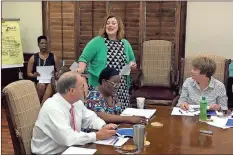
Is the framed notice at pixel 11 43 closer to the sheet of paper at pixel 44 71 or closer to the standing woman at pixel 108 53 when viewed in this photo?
the sheet of paper at pixel 44 71

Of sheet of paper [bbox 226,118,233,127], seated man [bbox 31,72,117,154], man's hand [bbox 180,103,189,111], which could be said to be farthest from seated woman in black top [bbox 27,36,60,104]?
sheet of paper [bbox 226,118,233,127]

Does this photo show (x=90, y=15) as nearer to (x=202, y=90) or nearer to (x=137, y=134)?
(x=202, y=90)

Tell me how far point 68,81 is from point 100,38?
5.01 ft

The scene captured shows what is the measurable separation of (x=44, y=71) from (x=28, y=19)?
1.13 m

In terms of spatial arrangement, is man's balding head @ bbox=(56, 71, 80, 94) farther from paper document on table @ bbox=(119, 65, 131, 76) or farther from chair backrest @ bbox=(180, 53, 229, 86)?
chair backrest @ bbox=(180, 53, 229, 86)

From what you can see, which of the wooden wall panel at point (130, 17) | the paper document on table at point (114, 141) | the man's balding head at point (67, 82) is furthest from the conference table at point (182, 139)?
the wooden wall panel at point (130, 17)

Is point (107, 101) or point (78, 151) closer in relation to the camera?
point (78, 151)

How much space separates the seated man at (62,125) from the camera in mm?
2102

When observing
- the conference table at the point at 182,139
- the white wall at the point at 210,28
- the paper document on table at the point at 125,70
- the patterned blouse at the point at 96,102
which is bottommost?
the conference table at the point at 182,139

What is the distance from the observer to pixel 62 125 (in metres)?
2.11

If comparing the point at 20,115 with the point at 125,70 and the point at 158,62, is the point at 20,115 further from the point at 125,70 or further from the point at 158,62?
the point at 158,62

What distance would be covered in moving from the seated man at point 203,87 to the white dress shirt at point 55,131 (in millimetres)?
1174

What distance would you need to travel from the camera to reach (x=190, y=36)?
507 centimetres

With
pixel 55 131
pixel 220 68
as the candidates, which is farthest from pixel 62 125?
pixel 220 68
